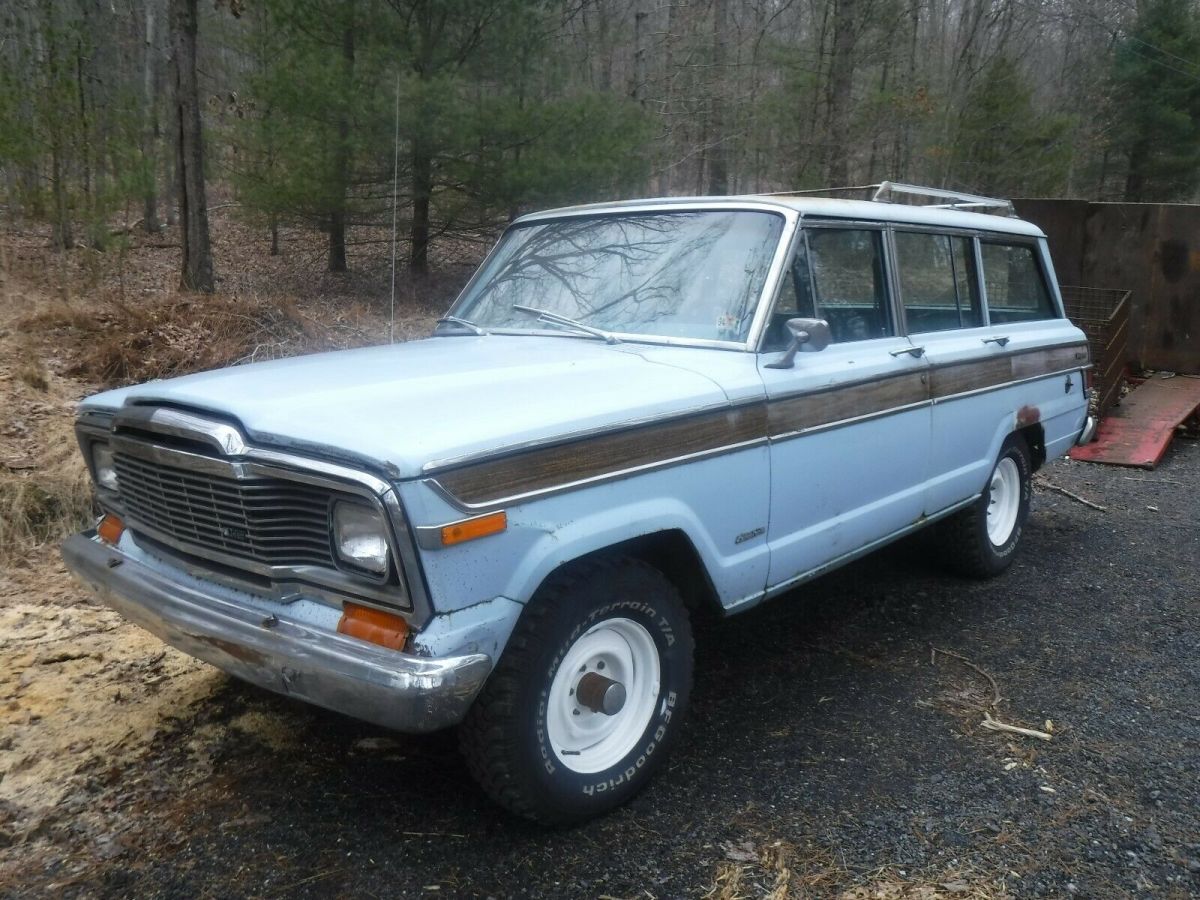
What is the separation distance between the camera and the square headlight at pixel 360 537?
7.89 ft

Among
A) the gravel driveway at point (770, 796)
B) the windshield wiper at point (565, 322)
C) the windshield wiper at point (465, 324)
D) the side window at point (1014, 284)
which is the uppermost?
the side window at point (1014, 284)

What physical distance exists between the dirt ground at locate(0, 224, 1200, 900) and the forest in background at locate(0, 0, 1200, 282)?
2.95m

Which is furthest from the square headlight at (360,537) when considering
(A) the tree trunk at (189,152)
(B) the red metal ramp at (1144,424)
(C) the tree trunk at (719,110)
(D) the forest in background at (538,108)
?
(C) the tree trunk at (719,110)

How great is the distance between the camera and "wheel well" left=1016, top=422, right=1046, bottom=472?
5.36 meters

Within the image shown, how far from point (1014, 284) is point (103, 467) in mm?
4594

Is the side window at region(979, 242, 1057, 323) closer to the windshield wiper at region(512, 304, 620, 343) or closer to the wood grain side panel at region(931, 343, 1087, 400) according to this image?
the wood grain side panel at region(931, 343, 1087, 400)

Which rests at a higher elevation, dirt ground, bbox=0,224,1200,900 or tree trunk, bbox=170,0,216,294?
tree trunk, bbox=170,0,216,294

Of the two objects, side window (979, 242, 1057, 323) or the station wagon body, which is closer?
the station wagon body

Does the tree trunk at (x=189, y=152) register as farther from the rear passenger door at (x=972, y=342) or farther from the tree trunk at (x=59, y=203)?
the rear passenger door at (x=972, y=342)

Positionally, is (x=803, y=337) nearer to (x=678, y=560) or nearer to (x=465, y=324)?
(x=678, y=560)

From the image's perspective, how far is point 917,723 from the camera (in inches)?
141

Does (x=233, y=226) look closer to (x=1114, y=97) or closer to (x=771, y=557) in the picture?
(x=771, y=557)

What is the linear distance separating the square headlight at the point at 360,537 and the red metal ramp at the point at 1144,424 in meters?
7.16

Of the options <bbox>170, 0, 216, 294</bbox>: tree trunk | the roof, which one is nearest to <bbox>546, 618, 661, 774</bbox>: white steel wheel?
the roof
